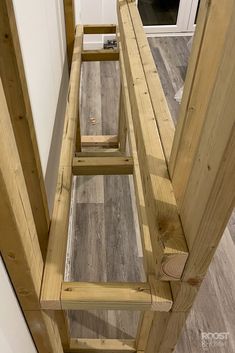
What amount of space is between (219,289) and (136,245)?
57 centimetres

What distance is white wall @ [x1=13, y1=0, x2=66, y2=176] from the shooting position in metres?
0.84

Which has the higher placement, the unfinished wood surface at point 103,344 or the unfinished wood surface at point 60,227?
the unfinished wood surface at point 60,227

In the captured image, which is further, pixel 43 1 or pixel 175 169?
pixel 43 1

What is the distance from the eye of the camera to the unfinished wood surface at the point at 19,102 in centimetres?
60

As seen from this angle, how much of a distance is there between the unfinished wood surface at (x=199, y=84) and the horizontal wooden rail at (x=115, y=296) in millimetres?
289

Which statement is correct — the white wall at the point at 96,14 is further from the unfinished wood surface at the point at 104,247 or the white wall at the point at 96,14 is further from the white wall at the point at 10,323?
the white wall at the point at 10,323

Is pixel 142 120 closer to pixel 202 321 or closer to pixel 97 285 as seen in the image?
pixel 97 285

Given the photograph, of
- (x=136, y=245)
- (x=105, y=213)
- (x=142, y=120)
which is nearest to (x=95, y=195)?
(x=105, y=213)

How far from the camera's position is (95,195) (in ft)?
7.97


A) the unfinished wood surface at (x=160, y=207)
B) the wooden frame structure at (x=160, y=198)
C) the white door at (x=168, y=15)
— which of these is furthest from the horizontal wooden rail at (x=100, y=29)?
the white door at (x=168, y=15)

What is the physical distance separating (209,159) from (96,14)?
412 centimetres

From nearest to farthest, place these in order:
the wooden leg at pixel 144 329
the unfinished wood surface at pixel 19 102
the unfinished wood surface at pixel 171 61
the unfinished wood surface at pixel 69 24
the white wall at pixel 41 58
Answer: the unfinished wood surface at pixel 19 102 < the white wall at pixel 41 58 < the wooden leg at pixel 144 329 < the unfinished wood surface at pixel 69 24 < the unfinished wood surface at pixel 171 61

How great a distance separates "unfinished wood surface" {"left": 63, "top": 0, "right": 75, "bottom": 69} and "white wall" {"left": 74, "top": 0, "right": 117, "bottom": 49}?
7.51ft

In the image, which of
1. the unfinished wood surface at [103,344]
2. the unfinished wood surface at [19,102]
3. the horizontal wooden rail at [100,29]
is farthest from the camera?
the horizontal wooden rail at [100,29]
